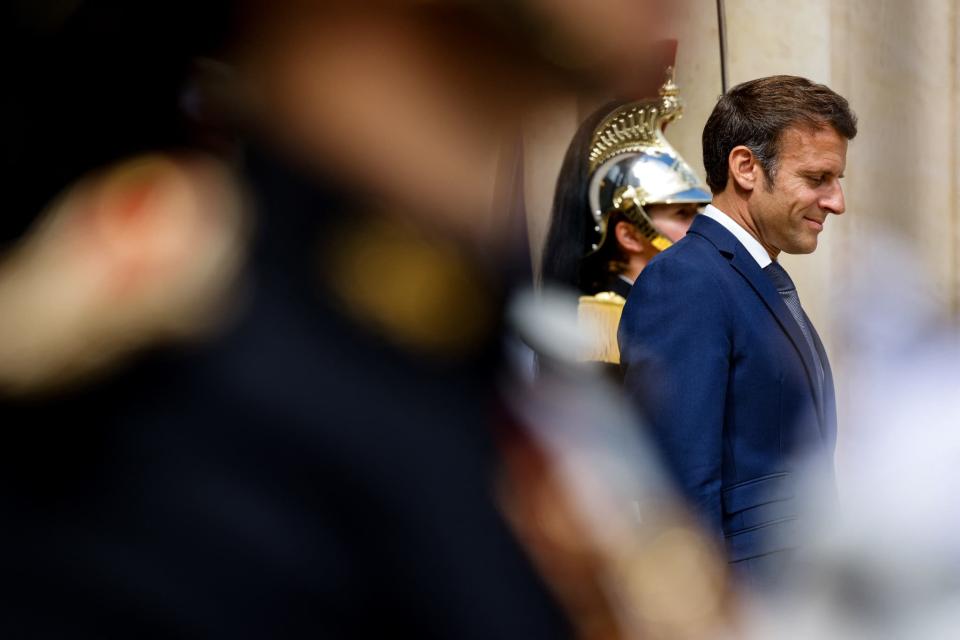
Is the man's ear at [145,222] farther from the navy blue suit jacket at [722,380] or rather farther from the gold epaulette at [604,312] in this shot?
the gold epaulette at [604,312]

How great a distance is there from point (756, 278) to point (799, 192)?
0.22 metres

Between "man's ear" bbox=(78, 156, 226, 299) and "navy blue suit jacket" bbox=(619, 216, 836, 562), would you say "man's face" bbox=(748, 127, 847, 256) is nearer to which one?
"navy blue suit jacket" bbox=(619, 216, 836, 562)

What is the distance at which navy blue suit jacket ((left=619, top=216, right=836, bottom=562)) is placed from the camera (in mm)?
2318

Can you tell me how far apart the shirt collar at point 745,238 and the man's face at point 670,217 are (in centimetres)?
141

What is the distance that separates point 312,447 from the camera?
67cm

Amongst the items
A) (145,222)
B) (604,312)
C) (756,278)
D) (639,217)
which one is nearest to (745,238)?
(756,278)

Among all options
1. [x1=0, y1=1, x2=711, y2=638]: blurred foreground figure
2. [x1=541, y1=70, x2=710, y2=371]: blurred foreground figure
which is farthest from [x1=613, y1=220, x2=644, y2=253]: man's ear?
[x1=0, y1=1, x2=711, y2=638]: blurred foreground figure

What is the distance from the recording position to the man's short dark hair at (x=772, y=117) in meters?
2.68

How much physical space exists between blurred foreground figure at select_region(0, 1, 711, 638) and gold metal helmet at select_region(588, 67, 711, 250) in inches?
131

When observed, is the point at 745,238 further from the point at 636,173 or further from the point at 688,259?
the point at 636,173

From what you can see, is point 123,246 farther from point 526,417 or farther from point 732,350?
point 732,350

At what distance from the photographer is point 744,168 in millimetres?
2693

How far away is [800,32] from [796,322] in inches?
106

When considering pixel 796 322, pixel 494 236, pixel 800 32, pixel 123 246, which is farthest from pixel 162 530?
pixel 800 32
